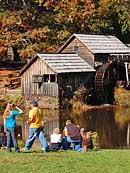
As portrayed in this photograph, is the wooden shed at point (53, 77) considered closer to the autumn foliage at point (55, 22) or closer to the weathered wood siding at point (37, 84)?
the weathered wood siding at point (37, 84)

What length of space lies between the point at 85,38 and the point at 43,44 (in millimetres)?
6394

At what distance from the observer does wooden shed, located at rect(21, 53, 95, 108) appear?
46656 mm

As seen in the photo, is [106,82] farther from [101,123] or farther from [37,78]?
[101,123]

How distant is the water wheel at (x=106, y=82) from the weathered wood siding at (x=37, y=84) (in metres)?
4.11

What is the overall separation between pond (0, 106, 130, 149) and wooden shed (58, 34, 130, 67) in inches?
248

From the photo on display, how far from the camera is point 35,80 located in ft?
157

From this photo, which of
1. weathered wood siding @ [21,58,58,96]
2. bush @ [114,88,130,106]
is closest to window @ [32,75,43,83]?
weathered wood siding @ [21,58,58,96]

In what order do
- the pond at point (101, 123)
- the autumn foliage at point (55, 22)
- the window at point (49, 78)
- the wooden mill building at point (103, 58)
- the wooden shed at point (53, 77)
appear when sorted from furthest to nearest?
the autumn foliage at point (55, 22), the wooden mill building at point (103, 58), the window at point (49, 78), the wooden shed at point (53, 77), the pond at point (101, 123)

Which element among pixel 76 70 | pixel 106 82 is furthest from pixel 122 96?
pixel 76 70

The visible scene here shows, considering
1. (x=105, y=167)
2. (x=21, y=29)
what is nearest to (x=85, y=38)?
(x=21, y=29)

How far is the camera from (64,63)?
47.7 metres

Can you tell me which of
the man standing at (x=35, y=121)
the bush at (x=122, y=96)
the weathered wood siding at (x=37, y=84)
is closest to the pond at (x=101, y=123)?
the bush at (x=122, y=96)

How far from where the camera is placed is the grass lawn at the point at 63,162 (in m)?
16.1

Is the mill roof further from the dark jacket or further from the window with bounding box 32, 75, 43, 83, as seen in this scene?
the dark jacket
